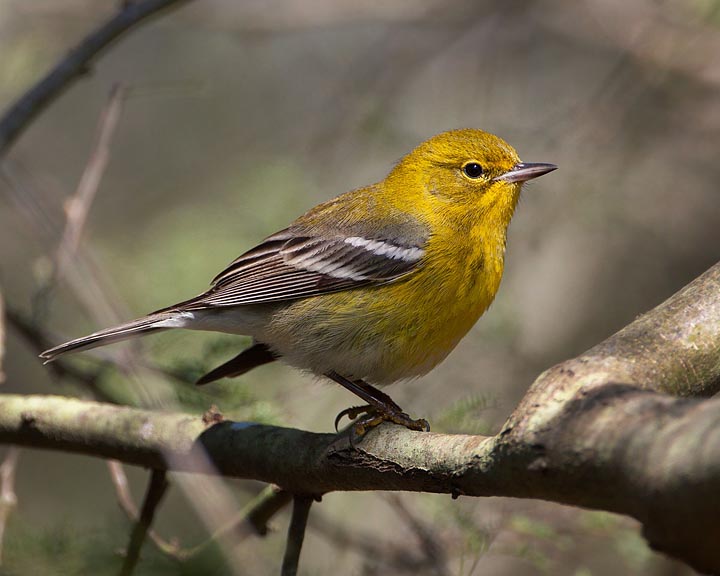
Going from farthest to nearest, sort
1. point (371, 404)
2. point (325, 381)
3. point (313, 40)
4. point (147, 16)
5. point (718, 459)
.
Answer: point (313, 40) < point (325, 381) < point (147, 16) < point (371, 404) < point (718, 459)

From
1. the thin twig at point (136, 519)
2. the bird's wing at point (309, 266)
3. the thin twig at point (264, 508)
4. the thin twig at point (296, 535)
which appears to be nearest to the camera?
the thin twig at point (296, 535)

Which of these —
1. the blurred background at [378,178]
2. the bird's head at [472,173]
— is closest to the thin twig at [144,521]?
the blurred background at [378,178]

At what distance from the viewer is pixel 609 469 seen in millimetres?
2012

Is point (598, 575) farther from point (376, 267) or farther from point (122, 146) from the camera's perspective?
point (122, 146)

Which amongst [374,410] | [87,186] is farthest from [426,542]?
[87,186]

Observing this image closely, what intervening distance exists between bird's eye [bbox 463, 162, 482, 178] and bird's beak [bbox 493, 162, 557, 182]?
0.38 ft

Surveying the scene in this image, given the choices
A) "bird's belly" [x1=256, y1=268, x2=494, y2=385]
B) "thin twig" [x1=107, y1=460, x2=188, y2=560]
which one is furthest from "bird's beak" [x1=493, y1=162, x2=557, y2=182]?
"thin twig" [x1=107, y1=460, x2=188, y2=560]

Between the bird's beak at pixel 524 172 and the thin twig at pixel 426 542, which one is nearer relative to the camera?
the thin twig at pixel 426 542

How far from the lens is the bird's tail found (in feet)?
13.6

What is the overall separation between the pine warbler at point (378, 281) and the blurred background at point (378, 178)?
1.08 feet

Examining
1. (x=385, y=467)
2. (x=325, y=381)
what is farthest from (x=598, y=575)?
(x=385, y=467)

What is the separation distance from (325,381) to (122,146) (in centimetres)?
639

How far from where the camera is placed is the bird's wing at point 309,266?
15.0 ft

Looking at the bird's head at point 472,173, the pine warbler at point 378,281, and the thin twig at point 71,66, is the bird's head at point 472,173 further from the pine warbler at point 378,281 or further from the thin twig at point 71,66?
the thin twig at point 71,66
